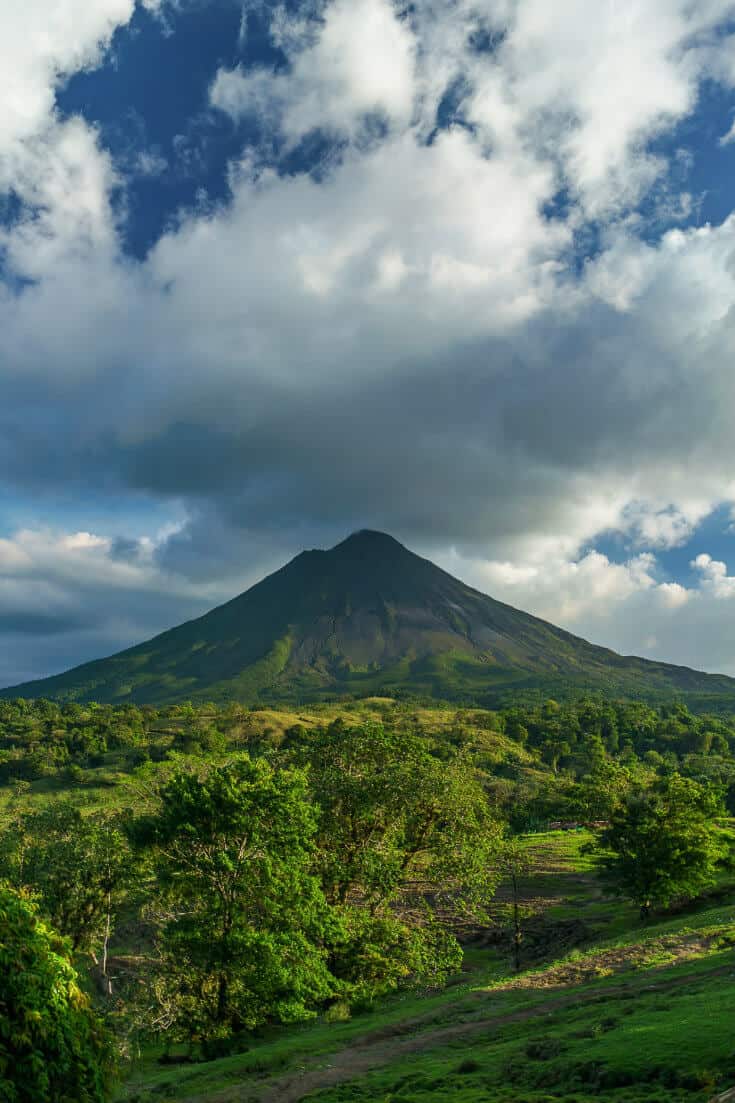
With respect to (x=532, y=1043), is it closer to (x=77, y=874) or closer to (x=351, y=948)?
(x=351, y=948)

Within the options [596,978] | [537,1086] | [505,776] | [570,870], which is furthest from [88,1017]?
[505,776]

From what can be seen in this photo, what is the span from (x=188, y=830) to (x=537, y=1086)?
1654 centimetres

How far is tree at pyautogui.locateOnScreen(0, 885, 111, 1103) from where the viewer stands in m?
9.60

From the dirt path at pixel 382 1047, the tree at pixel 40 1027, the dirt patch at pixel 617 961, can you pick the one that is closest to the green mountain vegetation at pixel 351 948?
the tree at pixel 40 1027

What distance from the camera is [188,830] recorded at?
2672 centimetres

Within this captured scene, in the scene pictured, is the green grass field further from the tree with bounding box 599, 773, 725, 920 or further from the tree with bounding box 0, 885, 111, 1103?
the tree with bounding box 0, 885, 111, 1103

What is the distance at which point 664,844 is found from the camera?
139ft

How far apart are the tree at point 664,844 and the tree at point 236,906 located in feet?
82.6

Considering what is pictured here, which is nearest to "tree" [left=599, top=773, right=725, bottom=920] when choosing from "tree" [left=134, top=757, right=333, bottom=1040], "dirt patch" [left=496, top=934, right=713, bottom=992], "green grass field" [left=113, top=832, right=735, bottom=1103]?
"green grass field" [left=113, top=832, right=735, bottom=1103]

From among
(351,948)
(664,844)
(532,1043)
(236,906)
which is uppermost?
(236,906)

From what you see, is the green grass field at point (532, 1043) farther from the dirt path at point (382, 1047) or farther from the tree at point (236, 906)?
the tree at point (236, 906)

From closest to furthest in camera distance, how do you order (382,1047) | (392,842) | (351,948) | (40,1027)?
(40,1027)
(382,1047)
(351,948)
(392,842)

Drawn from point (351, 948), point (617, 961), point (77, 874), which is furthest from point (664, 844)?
point (77, 874)

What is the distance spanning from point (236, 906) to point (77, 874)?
18822 millimetres
